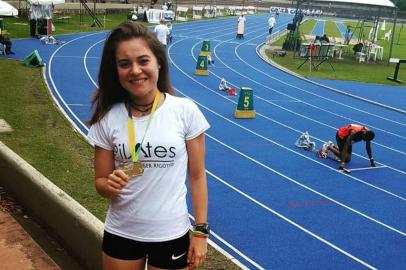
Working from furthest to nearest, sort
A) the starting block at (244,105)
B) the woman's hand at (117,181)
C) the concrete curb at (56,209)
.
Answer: the starting block at (244,105)
the concrete curb at (56,209)
the woman's hand at (117,181)

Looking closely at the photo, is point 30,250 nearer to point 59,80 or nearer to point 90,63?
point 59,80

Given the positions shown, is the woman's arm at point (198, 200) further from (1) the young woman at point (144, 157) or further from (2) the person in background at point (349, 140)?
(2) the person in background at point (349, 140)

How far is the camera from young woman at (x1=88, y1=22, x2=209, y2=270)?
2.15 metres

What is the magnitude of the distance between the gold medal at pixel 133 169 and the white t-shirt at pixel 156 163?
0.03 m

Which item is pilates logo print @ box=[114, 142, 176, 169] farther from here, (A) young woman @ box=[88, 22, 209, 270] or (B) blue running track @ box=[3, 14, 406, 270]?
(B) blue running track @ box=[3, 14, 406, 270]

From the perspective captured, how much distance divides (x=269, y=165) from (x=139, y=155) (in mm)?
6657

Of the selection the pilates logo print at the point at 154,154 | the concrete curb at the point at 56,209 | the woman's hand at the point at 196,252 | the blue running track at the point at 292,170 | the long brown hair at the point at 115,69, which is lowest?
the blue running track at the point at 292,170

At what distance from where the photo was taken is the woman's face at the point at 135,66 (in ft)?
7.08

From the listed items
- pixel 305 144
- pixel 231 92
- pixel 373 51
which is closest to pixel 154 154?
pixel 305 144

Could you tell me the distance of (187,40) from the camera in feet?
90.7

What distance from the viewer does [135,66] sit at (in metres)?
2.16

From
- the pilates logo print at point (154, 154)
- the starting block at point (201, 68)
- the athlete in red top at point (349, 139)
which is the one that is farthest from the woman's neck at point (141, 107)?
the starting block at point (201, 68)

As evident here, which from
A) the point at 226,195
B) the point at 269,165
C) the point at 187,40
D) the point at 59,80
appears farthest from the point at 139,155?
the point at 187,40

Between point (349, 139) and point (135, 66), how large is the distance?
7257mm
